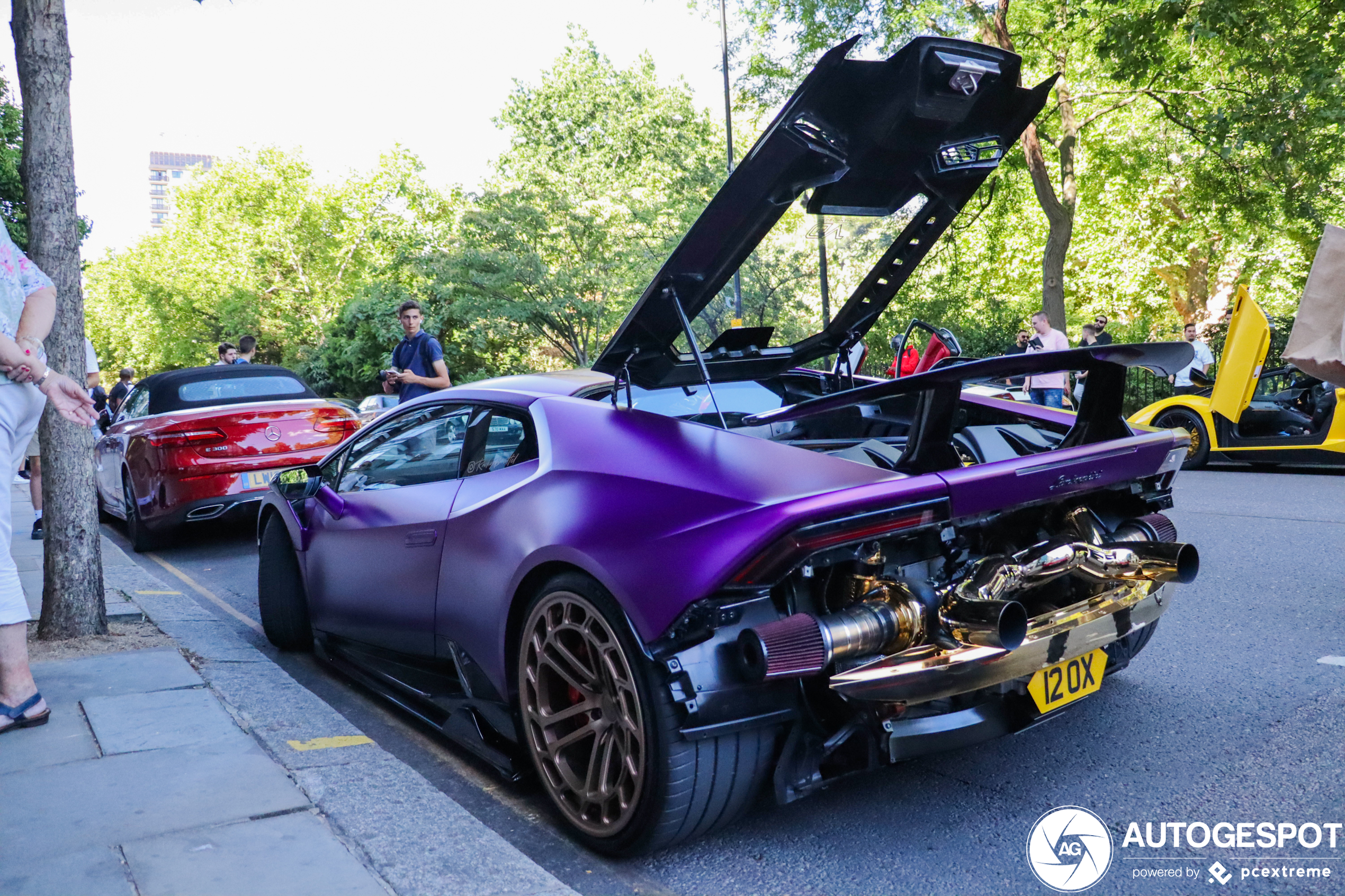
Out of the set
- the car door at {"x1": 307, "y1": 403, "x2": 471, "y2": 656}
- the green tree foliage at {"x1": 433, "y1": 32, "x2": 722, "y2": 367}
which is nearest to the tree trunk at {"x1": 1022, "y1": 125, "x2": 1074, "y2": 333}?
the green tree foliage at {"x1": 433, "y1": 32, "x2": 722, "y2": 367}

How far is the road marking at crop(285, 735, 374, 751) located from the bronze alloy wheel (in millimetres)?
810

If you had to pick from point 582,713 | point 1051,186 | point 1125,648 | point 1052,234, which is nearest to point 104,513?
point 582,713

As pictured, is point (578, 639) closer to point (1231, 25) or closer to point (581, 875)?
point (581, 875)

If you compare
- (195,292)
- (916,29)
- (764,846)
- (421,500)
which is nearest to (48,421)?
(421,500)

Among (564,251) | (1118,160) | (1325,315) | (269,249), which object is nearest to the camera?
(1325,315)

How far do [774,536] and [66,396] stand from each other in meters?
2.72

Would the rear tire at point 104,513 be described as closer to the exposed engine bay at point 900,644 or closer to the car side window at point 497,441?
the car side window at point 497,441

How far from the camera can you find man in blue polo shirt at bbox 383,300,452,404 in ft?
27.3

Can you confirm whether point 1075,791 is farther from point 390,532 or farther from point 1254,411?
point 1254,411

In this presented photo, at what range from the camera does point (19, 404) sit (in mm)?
3520

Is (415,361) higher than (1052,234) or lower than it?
lower

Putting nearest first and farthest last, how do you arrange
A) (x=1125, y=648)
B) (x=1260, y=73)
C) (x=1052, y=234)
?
1. (x=1125, y=648)
2. (x=1260, y=73)
3. (x=1052, y=234)

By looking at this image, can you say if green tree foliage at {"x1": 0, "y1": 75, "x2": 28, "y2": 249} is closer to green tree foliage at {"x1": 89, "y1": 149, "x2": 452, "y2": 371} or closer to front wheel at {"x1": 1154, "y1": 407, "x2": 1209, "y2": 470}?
green tree foliage at {"x1": 89, "y1": 149, "x2": 452, "y2": 371}

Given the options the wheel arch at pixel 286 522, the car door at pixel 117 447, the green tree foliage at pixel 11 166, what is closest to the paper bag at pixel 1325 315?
the wheel arch at pixel 286 522
